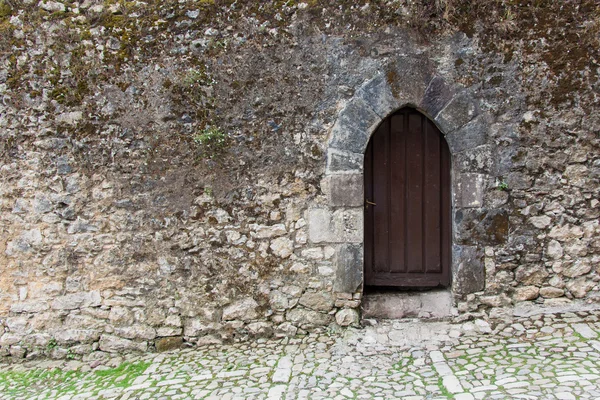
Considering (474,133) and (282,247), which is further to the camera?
(282,247)

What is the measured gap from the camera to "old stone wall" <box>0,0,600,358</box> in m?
4.24

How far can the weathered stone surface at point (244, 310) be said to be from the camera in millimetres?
4480

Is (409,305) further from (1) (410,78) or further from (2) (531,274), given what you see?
(1) (410,78)

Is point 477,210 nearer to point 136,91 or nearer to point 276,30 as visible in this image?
point 276,30

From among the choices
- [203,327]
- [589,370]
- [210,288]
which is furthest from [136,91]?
[589,370]

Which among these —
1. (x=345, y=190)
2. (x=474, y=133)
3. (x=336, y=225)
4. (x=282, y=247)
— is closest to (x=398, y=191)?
(x=345, y=190)

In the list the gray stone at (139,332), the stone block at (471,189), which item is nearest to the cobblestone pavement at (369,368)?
the gray stone at (139,332)

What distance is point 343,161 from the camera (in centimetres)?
431

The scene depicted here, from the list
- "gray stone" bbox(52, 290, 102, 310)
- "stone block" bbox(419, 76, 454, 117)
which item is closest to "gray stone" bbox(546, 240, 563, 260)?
"stone block" bbox(419, 76, 454, 117)

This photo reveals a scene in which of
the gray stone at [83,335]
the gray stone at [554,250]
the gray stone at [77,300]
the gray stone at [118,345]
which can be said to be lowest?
the gray stone at [118,345]

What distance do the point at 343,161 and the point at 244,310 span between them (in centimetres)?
159

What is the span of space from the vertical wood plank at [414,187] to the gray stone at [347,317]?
739mm

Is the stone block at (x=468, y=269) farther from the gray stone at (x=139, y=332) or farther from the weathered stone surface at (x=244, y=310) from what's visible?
the gray stone at (x=139, y=332)

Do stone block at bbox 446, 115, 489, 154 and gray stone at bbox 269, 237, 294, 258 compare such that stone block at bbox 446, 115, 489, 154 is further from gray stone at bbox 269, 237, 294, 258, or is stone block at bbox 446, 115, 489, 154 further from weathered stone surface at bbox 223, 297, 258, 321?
weathered stone surface at bbox 223, 297, 258, 321
